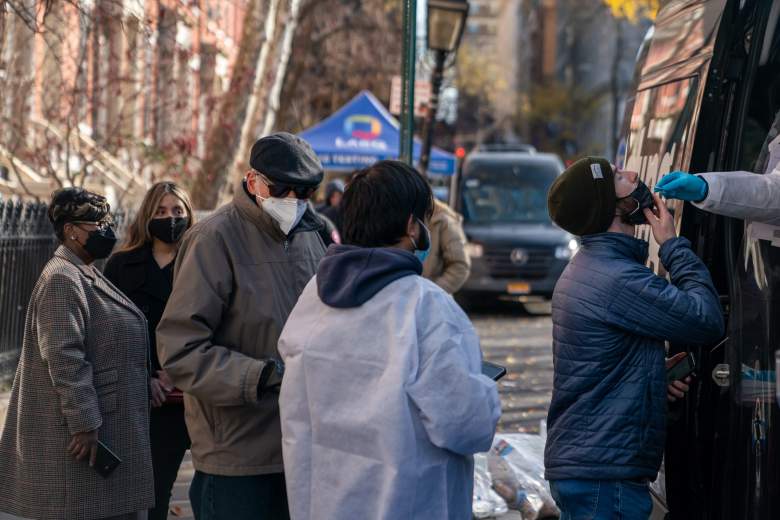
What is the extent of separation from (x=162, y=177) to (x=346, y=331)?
13224 millimetres

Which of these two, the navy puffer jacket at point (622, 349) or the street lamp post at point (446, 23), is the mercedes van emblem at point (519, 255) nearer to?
the street lamp post at point (446, 23)

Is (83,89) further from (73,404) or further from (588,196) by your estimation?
(588,196)

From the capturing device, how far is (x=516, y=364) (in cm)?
1373

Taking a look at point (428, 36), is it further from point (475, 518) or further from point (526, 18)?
point (526, 18)

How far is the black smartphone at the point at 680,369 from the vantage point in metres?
4.23

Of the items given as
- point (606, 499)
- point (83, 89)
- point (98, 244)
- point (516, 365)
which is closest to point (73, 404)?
point (98, 244)

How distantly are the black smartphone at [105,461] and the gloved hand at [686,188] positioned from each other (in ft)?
7.17

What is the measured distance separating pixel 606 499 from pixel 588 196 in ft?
3.27

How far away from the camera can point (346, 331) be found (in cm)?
337

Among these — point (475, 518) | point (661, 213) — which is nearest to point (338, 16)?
point (475, 518)

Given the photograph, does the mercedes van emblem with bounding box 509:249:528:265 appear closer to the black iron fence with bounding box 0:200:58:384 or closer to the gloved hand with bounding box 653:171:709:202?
the black iron fence with bounding box 0:200:58:384

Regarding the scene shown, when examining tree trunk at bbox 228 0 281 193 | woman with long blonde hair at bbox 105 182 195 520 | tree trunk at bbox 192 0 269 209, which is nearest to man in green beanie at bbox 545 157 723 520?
woman with long blonde hair at bbox 105 182 195 520

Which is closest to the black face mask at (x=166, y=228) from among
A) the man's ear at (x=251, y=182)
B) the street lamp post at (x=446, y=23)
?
the man's ear at (x=251, y=182)

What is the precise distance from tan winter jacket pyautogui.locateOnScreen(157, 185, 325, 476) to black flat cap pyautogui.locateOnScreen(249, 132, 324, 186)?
0.14 meters
